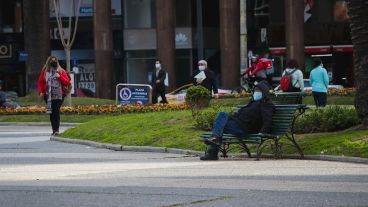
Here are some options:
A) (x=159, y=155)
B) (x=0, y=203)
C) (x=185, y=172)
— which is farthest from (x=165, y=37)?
(x=0, y=203)

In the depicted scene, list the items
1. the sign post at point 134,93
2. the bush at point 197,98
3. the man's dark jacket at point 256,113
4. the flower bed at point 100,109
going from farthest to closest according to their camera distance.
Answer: the sign post at point 134,93, the flower bed at point 100,109, the bush at point 197,98, the man's dark jacket at point 256,113

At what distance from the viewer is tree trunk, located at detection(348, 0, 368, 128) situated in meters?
16.1

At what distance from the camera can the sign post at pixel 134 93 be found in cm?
3259

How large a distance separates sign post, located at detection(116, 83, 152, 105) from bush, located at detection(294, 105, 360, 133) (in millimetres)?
15812

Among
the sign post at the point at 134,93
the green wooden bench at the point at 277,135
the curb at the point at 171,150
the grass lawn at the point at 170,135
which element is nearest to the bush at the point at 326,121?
the grass lawn at the point at 170,135

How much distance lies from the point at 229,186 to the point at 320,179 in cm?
144

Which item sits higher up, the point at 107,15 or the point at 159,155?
the point at 107,15

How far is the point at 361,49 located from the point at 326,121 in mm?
1575

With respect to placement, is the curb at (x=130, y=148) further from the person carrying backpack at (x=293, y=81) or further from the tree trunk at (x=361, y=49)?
the person carrying backpack at (x=293, y=81)

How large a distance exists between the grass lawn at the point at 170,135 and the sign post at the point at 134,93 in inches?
404

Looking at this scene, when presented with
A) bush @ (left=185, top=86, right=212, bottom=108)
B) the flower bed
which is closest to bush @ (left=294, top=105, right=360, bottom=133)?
bush @ (left=185, top=86, right=212, bottom=108)

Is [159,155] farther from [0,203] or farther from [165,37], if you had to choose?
[165,37]

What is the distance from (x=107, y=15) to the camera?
48125 millimetres

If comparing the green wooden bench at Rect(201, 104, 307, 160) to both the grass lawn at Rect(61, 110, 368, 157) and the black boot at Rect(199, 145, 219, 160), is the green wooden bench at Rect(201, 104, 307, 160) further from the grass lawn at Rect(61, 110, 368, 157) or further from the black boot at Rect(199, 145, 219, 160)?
the grass lawn at Rect(61, 110, 368, 157)
